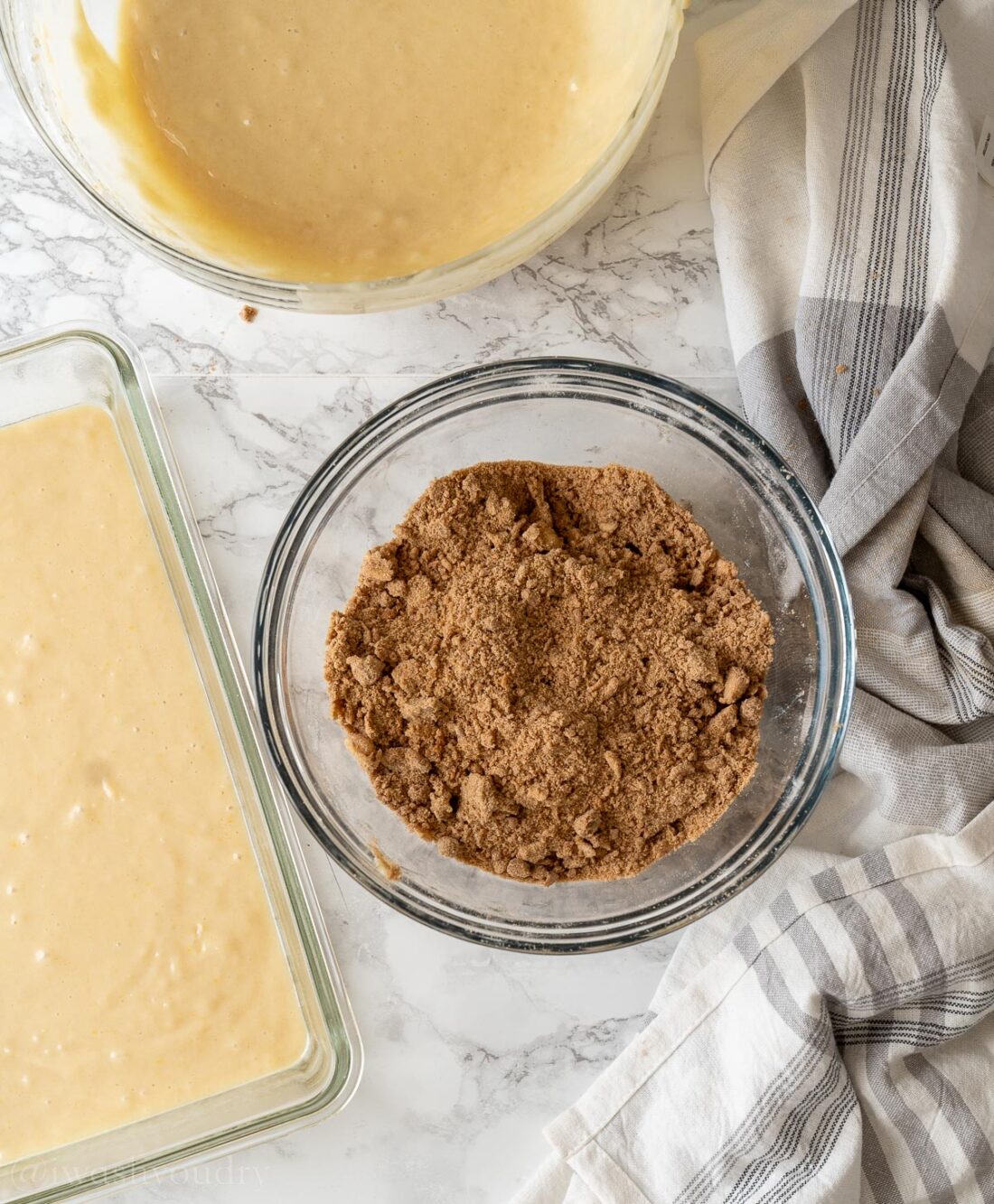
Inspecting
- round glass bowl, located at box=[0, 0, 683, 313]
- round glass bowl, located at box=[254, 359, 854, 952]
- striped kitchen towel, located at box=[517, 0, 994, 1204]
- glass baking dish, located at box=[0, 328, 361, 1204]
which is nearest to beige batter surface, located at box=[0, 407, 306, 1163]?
glass baking dish, located at box=[0, 328, 361, 1204]

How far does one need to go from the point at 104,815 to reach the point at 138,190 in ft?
2.32

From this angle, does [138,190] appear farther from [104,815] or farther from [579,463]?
[104,815]

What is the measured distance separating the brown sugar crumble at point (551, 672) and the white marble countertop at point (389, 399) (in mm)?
212

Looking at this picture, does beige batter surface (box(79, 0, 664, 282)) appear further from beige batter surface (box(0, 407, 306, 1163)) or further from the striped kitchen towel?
beige batter surface (box(0, 407, 306, 1163))

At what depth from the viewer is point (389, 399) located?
1.21 metres

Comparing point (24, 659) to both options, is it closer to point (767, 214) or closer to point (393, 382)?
point (393, 382)

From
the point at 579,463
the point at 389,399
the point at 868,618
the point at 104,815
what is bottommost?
the point at 868,618

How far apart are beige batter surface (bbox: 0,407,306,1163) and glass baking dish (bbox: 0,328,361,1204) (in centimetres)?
2

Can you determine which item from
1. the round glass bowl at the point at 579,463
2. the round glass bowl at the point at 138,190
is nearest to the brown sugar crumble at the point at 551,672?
the round glass bowl at the point at 579,463

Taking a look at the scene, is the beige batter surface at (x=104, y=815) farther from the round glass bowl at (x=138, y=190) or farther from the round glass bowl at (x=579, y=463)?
the round glass bowl at (x=138, y=190)

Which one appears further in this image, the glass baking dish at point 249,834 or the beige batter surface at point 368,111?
the glass baking dish at point 249,834

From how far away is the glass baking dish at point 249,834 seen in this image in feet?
3.87

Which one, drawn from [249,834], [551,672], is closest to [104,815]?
[249,834]

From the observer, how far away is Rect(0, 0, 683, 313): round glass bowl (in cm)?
101
